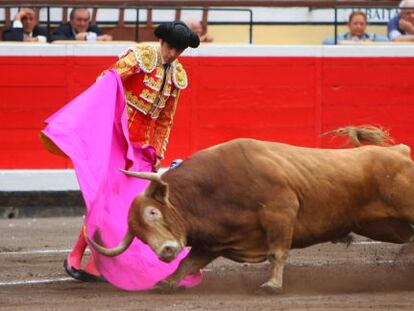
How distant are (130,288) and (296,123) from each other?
14.3 feet

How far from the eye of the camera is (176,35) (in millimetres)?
6324

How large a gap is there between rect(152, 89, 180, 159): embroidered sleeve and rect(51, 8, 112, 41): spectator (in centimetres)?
359

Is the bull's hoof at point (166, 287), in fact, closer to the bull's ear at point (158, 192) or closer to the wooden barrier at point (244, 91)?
the bull's ear at point (158, 192)

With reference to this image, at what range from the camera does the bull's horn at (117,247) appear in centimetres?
602

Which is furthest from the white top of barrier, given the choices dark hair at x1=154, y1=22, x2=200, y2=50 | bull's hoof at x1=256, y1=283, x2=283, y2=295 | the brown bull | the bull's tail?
bull's hoof at x1=256, y1=283, x2=283, y2=295

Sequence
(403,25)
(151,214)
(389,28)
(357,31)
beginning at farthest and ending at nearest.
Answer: (389,28)
(403,25)
(357,31)
(151,214)

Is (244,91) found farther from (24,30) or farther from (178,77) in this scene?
(178,77)

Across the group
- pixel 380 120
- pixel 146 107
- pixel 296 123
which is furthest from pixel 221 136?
pixel 146 107

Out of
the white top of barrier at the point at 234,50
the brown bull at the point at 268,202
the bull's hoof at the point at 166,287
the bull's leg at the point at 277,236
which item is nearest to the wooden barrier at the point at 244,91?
the white top of barrier at the point at 234,50

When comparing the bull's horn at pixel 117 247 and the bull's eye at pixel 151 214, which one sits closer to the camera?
the bull's eye at pixel 151 214

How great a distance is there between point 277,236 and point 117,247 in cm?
77

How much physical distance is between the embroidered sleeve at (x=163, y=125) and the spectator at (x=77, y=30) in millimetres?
3594

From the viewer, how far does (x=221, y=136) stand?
10.3 meters

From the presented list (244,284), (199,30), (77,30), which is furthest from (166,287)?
(199,30)
